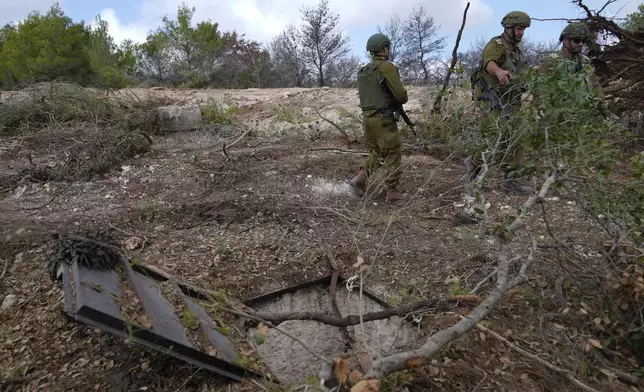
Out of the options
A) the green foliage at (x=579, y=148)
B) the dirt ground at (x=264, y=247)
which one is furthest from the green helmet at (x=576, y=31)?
the dirt ground at (x=264, y=247)

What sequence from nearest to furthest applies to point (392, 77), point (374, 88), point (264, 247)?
point (264, 247) → point (392, 77) → point (374, 88)

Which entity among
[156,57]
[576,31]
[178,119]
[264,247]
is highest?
[156,57]

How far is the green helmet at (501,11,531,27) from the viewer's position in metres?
3.77

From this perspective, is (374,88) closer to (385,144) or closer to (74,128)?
(385,144)

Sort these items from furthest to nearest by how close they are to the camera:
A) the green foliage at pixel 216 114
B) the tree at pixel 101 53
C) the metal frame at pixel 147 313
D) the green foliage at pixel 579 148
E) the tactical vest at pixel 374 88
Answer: the tree at pixel 101 53, the green foliage at pixel 216 114, the tactical vest at pixel 374 88, the green foliage at pixel 579 148, the metal frame at pixel 147 313

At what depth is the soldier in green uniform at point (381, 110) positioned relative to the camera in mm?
3807

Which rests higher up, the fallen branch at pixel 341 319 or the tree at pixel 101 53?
the tree at pixel 101 53

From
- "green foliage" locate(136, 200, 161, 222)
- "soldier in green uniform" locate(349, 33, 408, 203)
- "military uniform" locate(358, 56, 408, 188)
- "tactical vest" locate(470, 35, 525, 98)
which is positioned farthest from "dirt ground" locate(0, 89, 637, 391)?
"tactical vest" locate(470, 35, 525, 98)

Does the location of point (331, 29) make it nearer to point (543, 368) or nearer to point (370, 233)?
Answer: point (370, 233)

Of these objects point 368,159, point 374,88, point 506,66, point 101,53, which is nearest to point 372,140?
point 368,159

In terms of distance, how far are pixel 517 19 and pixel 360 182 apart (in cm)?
184

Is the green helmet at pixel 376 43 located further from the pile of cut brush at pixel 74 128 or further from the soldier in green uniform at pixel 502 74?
the pile of cut brush at pixel 74 128

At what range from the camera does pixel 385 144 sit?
Result: 13.1 ft

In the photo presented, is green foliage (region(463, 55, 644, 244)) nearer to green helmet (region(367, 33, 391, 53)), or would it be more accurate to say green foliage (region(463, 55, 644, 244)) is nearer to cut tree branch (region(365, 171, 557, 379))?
cut tree branch (region(365, 171, 557, 379))
